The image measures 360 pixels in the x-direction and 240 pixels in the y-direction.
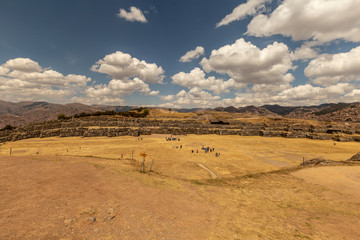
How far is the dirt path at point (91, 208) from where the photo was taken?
7117 mm

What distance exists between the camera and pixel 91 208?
8.98 metres

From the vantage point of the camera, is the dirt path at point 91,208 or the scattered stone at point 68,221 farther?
the scattered stone at point 68,221

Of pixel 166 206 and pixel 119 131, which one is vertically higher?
pixel 119 131

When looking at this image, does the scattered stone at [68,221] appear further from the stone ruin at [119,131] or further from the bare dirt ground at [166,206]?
the stone ruin at [119,131]

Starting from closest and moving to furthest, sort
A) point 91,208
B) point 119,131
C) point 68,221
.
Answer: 1. point 68,221
2. point 91,208
3. point 119,131

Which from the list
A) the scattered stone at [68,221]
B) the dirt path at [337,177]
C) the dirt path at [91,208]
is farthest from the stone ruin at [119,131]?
the scattered stone at [68,221]

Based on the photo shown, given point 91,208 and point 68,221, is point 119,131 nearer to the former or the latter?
point 91,208

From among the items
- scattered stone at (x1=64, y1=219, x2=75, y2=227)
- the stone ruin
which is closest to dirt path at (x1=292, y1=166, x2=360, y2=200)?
scattered stone at (x1=64, y1=219, x2=75, y2=227)

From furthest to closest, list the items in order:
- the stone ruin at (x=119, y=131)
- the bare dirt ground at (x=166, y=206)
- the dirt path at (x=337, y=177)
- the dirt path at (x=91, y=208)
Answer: the stone ruin at (x=119, y=131) → the dirt path at (x=337, y=177) → the bare dirt ground at (x=166, y=206) → the dirt path at (x=91, y=208)

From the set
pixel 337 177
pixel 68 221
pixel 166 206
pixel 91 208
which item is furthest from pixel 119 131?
pixel 337 177

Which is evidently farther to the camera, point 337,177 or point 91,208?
point 337,177

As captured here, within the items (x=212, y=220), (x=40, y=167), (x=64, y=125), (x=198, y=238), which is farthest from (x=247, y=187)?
(x=64, y=125)

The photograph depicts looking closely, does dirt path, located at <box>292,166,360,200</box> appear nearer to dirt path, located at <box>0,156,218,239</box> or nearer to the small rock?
dirt path, located at <box>0,156,218,239</box>

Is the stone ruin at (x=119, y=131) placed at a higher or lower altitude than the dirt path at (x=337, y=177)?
higher
